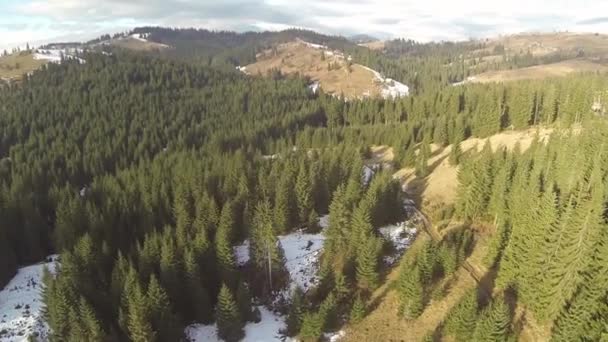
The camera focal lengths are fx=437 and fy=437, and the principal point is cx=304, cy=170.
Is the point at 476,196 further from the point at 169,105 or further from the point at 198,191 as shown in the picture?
the point at 169,105

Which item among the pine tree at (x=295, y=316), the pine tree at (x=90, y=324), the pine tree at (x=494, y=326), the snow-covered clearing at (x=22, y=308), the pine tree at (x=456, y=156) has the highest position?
the pine tree at (x=456, y=156)

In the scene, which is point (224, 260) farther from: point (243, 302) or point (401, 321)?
point (401, 321)

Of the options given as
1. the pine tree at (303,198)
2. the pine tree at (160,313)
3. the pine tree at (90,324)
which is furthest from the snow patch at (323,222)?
the pine tree at (90,324)

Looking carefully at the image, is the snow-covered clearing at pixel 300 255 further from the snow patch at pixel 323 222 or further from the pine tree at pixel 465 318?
the pine tree at pixel 465 318

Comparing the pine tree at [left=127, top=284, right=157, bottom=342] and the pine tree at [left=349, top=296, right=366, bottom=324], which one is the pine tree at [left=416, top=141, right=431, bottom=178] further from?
the pine tree at [left=127, top=284, right=157, bottom=342]

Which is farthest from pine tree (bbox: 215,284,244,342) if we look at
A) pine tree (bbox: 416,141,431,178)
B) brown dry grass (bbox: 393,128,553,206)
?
pine tree (bbox: 416,141,431,178)

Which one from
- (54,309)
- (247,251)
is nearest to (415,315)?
(247,251)
